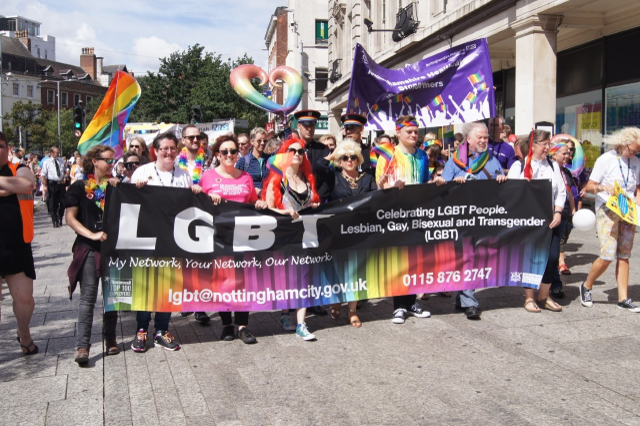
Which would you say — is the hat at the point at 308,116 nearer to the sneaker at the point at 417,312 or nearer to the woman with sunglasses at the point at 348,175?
the woman with sunglasses at the point at 348,175

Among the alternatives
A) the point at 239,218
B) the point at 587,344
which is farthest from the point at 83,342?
the point at 587,344

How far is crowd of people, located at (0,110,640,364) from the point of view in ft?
18.1

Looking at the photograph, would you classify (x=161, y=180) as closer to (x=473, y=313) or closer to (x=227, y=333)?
(x=227, y=333)

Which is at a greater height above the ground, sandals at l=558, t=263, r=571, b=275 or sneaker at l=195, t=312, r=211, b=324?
sandals at l=558, t=263, r=571, b=275

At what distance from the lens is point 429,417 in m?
4.27

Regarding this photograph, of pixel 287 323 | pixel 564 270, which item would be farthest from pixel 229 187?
pixel 564 270

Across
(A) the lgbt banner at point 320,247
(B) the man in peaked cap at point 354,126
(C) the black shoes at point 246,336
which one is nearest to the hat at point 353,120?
(B) the man in peaked cap at point 354,126

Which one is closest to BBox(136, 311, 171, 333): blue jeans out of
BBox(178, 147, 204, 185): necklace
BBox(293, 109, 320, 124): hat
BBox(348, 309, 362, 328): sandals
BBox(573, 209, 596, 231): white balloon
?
BBox(178, 147, 204, 185): necklace

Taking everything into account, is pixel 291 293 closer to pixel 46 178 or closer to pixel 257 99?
pixel 257 99

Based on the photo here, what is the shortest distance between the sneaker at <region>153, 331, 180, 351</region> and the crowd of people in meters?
0.01

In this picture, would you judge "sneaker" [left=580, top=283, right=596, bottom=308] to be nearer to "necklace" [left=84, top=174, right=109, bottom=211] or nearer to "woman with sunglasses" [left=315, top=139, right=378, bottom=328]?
"woman with sunglasses" [left=315, top=139, right=378, bottom=328]

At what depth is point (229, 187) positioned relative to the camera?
20.3ft

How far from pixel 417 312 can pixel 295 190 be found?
6.29 feet

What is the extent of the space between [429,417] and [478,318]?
2.77m
